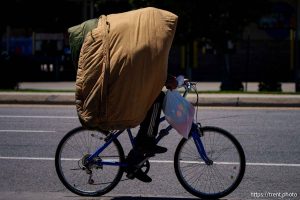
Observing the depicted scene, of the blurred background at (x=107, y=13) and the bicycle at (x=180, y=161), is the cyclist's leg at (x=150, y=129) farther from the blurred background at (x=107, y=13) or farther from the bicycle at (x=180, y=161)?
the blurred background at (x=107, y=13)

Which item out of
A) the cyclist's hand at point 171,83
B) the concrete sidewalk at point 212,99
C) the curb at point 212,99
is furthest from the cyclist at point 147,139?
the concrete sidewalk at point 212,99

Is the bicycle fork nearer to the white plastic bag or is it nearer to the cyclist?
the white plastic bag

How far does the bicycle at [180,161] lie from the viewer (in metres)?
6.79

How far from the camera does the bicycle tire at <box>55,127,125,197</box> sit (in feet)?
22.7

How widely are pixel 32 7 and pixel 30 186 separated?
27709 millimetres

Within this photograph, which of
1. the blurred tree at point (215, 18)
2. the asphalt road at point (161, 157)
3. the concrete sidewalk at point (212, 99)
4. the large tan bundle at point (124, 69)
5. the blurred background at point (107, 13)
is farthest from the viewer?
the blurred background at point (107, 13)

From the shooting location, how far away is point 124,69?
640cm

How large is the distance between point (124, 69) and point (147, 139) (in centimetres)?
74

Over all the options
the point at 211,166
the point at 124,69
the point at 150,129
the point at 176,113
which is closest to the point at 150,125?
the point at 150,129

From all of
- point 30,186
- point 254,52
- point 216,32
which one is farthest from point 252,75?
point 30,186

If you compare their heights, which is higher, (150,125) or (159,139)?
(150,125)

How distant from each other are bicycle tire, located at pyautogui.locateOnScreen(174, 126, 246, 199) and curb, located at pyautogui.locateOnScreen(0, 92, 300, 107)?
34.2ft

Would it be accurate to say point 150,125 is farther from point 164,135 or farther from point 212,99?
point 212,99

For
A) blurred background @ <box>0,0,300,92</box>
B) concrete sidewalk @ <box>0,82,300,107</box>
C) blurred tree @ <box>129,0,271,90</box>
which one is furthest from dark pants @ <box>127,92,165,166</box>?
blurred background @ <box>0,0,300,92</box>
